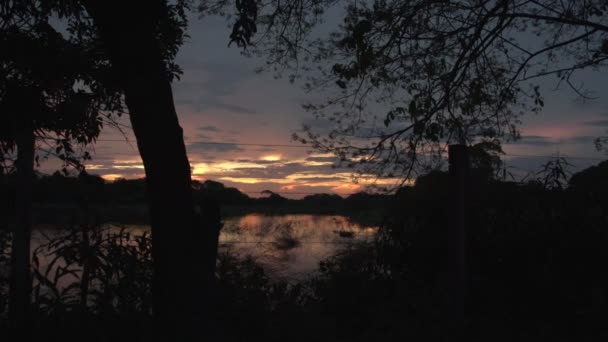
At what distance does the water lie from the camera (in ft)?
29.8

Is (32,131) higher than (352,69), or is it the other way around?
(352,69)

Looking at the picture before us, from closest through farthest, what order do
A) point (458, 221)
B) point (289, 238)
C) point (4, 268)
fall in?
point (458, 221) → point (4, 268) → point (289, 238)

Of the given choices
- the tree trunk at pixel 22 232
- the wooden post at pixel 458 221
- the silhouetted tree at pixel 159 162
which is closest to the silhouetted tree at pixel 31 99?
the tree trunk at pixel 22 232

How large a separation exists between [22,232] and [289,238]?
631 cm

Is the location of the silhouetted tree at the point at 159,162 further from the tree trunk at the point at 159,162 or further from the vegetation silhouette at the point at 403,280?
the vegetation silhouette at the point at 403,280

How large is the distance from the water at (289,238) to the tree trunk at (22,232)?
5.06 ft

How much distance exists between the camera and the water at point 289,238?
909 cm

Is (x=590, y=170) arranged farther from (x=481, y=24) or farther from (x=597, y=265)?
(x=481, y=24)

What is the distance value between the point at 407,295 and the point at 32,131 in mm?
5075

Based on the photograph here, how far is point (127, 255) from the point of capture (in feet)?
20.5

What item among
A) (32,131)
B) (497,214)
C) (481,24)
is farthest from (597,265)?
(32,131)

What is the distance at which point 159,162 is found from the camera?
4.79 meters

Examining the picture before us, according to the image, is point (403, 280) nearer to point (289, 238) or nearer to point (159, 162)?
point (289, 238)

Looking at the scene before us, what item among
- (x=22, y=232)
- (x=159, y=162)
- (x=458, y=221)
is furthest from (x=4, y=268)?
(x=458, y=221)
